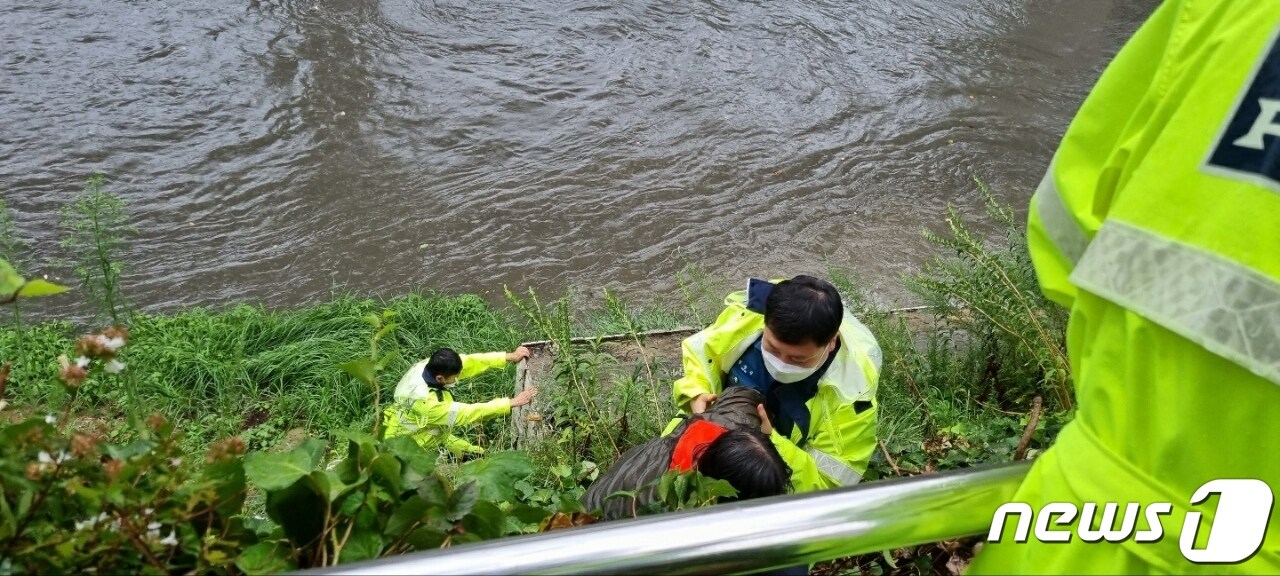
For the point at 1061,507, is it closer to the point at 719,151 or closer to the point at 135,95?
the point at 719,151

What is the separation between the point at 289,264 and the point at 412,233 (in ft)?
3.08

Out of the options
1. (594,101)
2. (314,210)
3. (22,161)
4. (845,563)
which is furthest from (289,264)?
(845,563)

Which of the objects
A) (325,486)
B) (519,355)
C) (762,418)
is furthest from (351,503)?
(519,355)

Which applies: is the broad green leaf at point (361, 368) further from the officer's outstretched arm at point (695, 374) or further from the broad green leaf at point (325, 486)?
the officer's outstretched arm at point (695, 374)

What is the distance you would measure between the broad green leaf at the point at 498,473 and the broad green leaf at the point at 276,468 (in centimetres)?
33

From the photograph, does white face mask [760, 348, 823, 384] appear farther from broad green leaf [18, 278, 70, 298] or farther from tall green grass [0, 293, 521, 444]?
tall green grass [0, 293, 521, 444]

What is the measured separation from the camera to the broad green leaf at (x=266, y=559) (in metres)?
1.12

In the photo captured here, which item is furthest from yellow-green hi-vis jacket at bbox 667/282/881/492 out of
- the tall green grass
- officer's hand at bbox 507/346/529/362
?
the tall green grass

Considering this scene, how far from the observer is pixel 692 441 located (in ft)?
7.59

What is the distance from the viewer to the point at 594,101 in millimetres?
Result: 8742

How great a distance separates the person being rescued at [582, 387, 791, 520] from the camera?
2094 mm

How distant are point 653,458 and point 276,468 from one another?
4.23 feet

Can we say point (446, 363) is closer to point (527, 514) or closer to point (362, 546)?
point (527, 514)

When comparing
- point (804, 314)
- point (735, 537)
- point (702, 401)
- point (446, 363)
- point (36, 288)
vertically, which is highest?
point (36, 288)
